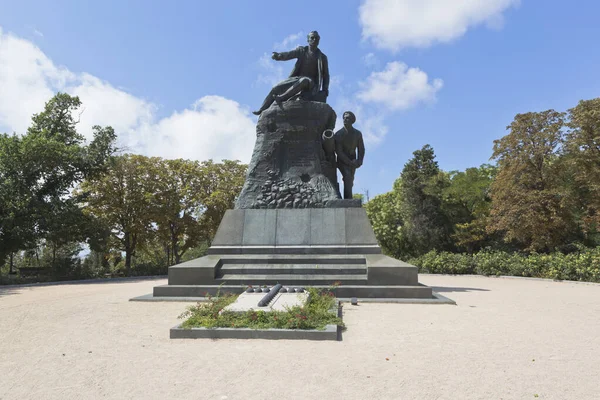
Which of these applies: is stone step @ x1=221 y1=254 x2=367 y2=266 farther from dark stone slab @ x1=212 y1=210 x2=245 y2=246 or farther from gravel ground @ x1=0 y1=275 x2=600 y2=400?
gravel ground @ x1=0 y1=275 x2=600 y2=400

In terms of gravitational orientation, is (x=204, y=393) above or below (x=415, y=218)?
below

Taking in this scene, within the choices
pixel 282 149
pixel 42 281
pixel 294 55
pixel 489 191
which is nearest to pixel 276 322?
pixel 282 149

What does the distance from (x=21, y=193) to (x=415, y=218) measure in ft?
69.4

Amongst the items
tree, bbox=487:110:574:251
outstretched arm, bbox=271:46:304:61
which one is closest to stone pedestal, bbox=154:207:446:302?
outstretched arm, bbox=271:46:304:61

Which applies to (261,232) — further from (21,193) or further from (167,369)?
(21,193)

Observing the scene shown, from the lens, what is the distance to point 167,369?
387 cm

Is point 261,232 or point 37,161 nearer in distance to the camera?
point 261,232

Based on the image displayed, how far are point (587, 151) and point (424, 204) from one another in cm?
1066

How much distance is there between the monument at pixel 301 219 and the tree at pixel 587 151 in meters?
10.1

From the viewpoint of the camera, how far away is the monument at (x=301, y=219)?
339 inches

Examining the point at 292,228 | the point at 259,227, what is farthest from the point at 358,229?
the point at 259,227

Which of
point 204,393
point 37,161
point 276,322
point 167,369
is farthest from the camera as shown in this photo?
point 37,161

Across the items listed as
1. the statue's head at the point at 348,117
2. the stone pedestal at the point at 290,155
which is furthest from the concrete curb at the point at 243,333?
the statue's head at the point at 348,117

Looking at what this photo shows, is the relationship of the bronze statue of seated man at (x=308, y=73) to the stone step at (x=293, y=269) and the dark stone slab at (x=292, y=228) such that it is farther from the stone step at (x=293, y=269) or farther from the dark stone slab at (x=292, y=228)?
the stone step at (x=293, y=269)
